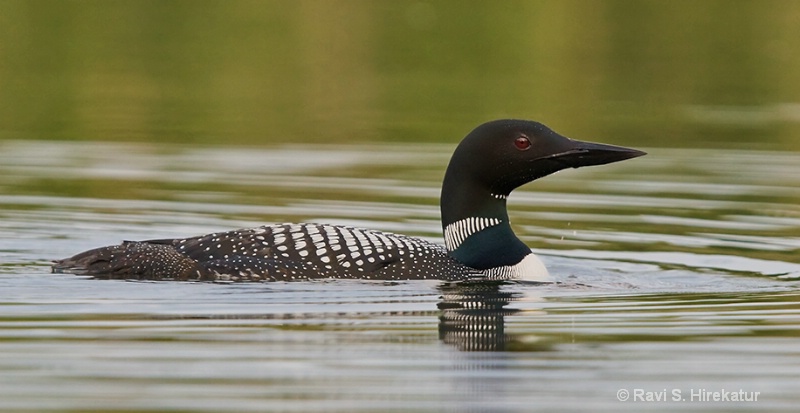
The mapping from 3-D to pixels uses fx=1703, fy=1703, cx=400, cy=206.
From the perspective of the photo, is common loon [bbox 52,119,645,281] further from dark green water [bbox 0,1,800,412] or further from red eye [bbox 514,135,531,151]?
dark green water [bbox 0,1,800,412]

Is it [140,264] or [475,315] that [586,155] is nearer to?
[475,315]

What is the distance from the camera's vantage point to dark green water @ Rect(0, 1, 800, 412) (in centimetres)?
564

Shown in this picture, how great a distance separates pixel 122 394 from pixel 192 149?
7.92 metres

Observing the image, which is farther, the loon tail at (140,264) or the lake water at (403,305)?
the loon tail at (140,264)

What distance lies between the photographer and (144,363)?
18.8 feet

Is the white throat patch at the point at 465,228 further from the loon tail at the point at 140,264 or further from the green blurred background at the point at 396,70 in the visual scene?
the green blurred background at the point at 396,70

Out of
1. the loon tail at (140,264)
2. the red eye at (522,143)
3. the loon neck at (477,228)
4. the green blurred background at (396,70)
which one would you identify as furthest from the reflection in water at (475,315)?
the green blurred background at (396,70)

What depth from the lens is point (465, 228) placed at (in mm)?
8266

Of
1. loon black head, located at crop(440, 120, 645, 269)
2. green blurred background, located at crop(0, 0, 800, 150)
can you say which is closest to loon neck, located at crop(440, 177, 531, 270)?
loon black head, located at crop(440, 120, 645, 269)

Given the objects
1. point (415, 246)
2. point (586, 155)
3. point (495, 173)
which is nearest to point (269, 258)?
point (415, 246)

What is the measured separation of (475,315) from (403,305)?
0.33 m

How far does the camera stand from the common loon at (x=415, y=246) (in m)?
7.77

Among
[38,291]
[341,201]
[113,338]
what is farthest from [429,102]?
[113,338]

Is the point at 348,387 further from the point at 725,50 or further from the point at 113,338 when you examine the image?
the point at 725,50
